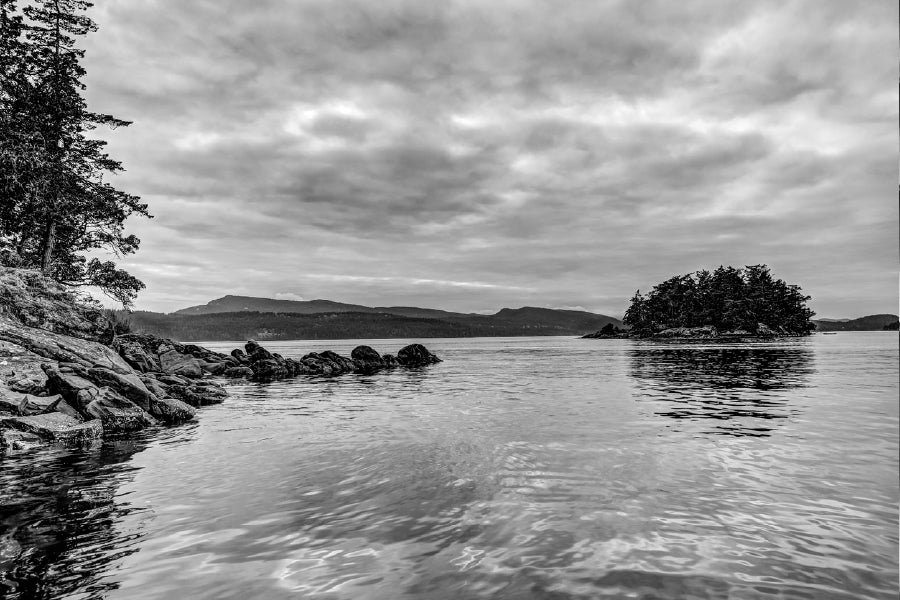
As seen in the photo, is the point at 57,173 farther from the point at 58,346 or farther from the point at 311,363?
the point at 311,363

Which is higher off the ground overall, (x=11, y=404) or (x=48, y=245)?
(x=48, y=245)

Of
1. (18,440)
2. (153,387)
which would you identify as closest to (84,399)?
(18,440)

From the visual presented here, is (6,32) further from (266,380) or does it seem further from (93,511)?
(93,511)

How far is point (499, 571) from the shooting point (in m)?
6.28

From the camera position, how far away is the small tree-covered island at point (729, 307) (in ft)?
501

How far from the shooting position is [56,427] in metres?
14.7

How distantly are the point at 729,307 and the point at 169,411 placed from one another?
169719mm

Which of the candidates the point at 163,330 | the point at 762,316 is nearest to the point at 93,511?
the point at 762,316

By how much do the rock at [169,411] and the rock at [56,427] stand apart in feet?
10.3

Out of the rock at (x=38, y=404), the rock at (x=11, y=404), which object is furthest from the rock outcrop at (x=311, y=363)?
the rock at (x=11, y=404)

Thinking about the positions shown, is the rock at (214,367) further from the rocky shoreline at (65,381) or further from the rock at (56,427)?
the rock at (56,427)

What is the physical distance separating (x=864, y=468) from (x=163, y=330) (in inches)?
8230

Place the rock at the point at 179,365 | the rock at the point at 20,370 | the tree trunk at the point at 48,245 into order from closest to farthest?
1. the rock at the point at 20,370
2. the tree trunk at the point at 48,245
3. the rock at the point at 179,365

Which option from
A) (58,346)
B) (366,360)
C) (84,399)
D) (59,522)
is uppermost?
(58,346)
